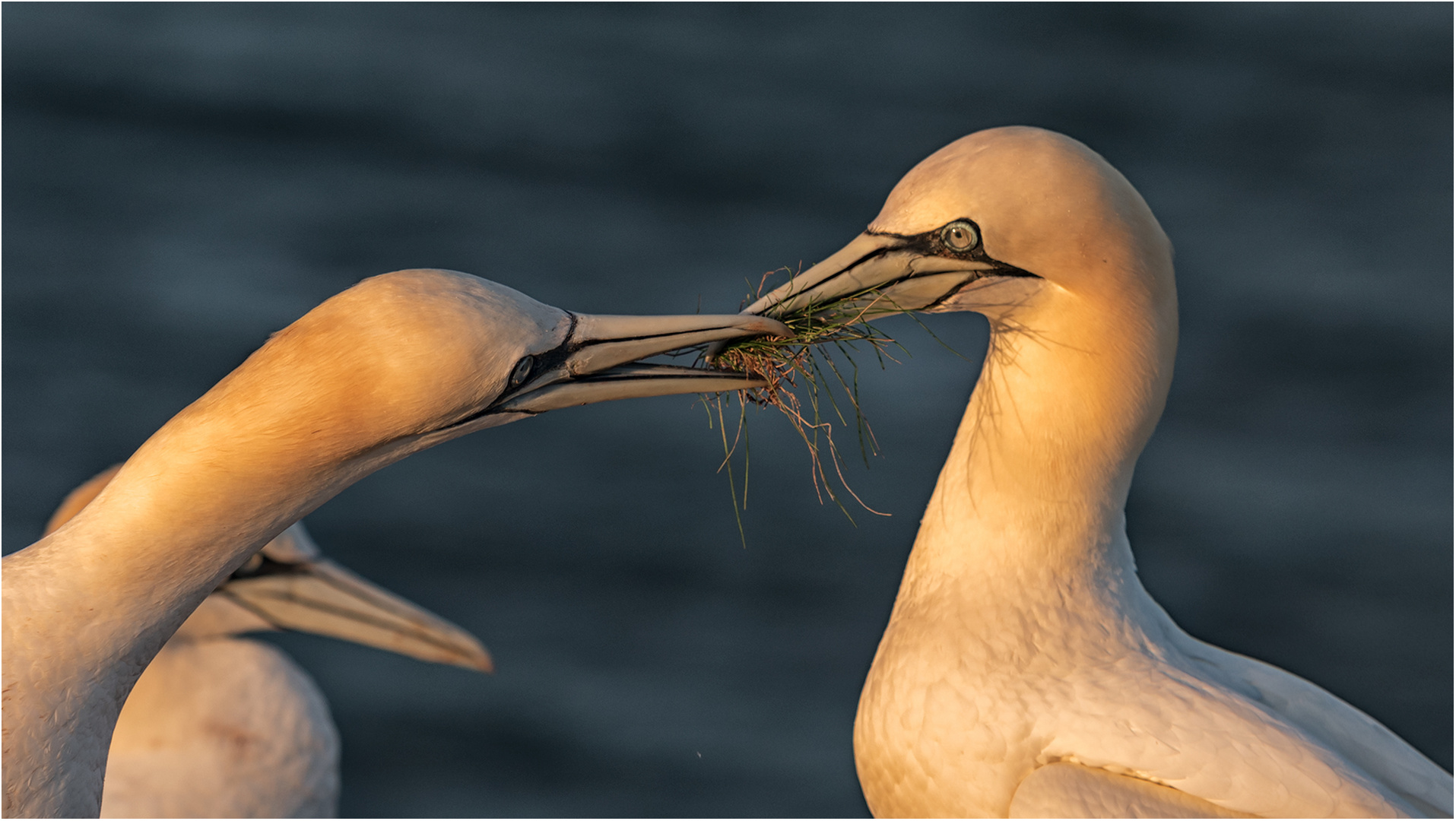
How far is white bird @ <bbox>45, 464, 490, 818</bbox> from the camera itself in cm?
500

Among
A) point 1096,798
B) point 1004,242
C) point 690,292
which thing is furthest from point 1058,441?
point 690,292

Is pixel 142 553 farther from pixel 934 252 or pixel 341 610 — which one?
pixel 341 610

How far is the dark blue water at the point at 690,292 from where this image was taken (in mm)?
8648

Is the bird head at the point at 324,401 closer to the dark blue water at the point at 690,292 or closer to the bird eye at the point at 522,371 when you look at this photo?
the bird eye at the point at 522,371

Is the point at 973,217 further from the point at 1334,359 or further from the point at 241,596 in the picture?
the point at 1334,359

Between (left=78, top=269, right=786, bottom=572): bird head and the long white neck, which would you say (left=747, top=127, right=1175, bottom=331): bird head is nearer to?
(left=78, top=269, right=786, bottom=572): bird head

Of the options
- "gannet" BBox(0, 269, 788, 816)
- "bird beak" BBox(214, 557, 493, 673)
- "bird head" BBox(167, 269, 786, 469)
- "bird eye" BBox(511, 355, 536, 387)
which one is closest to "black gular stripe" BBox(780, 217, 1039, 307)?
"bird eye" BBox(511, 355, 536, 387)

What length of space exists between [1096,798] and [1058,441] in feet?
2.86

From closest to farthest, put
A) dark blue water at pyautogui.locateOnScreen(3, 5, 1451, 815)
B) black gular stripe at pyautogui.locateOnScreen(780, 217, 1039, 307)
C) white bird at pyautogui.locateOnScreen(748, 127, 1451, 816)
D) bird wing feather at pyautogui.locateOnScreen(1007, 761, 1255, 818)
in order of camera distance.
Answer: bird wing feather at pyautogui.locateOnScreen(1007, 761, 1255, 818), white bird at pyautogui.locateOnScreen(748, 127, 1451, 816), black gular stripe at pyautogui.locateOnScreen(780, 217, 1039, 307), dark blue water at pyautogui.locateOnScreen(3, 5, 1451, 815)

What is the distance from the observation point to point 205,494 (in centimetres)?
277

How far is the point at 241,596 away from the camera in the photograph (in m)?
5.50

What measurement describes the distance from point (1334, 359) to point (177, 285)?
818cm

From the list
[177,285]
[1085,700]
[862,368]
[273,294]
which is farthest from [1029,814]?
[177,285]

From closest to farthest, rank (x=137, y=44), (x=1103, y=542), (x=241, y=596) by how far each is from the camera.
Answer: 1. (x=1103, y=542)
2. (x=241, y=596)
3. (x=137, y=44)
